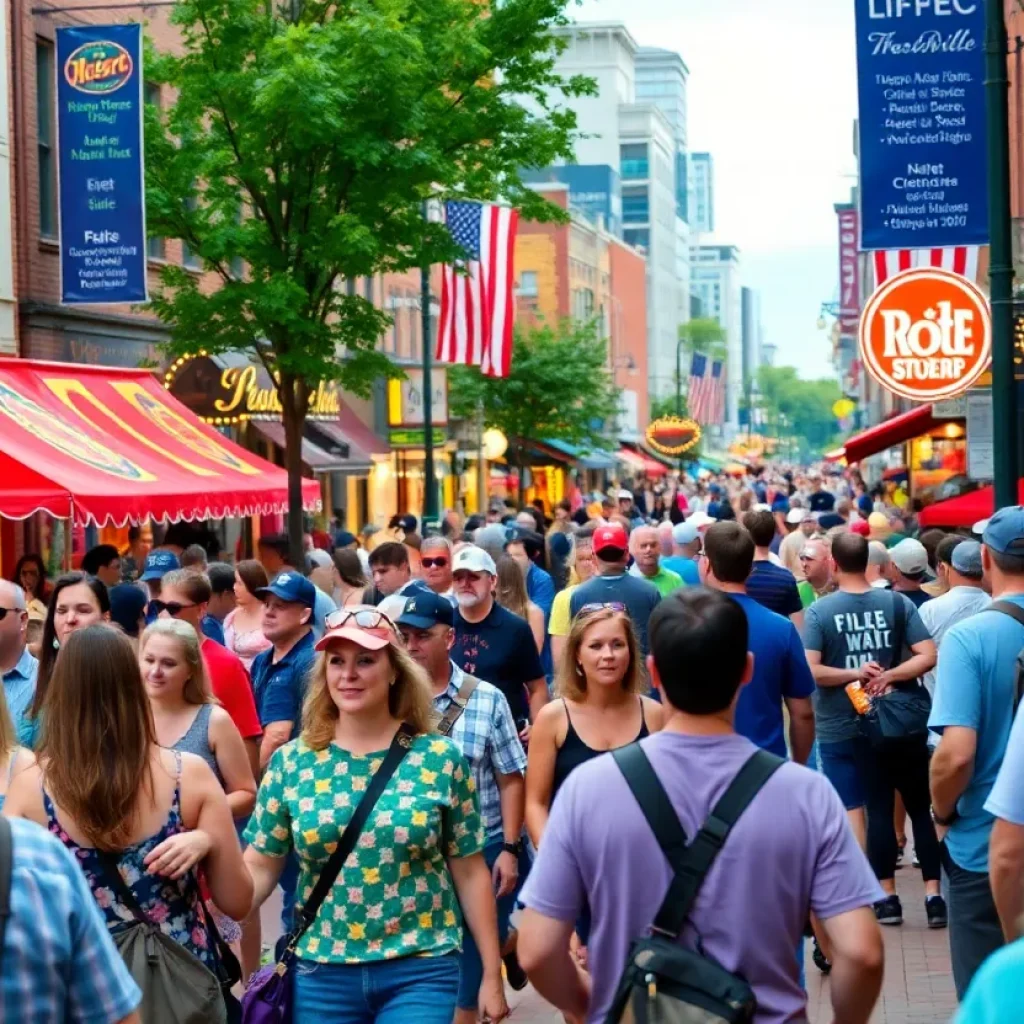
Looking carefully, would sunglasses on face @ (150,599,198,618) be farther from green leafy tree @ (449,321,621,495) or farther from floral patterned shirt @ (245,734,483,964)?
green leafy tree @ (449,321,621,495)

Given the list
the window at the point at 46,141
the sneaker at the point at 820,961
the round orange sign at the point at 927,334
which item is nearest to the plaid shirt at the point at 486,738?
the sneaker at the point at 820,961

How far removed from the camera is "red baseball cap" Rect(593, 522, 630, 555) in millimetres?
10555

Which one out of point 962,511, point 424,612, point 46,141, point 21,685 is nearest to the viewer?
point 424,612

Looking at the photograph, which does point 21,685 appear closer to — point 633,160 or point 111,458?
point 111,458

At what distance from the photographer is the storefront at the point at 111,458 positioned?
15.6 meters

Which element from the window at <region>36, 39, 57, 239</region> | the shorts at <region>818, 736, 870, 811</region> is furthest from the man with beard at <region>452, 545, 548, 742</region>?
the window at <region>36, 39, 57, 239</region>

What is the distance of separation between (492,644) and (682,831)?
5083 millimetres

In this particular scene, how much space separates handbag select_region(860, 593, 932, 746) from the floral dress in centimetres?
546

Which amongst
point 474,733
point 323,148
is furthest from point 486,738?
point 323,148

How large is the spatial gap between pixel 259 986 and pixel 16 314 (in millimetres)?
18146

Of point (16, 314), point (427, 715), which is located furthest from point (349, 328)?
point (427, 715)

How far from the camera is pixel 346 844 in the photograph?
5.38m

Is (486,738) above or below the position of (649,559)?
below

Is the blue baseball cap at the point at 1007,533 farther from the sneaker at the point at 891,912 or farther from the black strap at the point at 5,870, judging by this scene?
the sneaker at the point at 891,912
